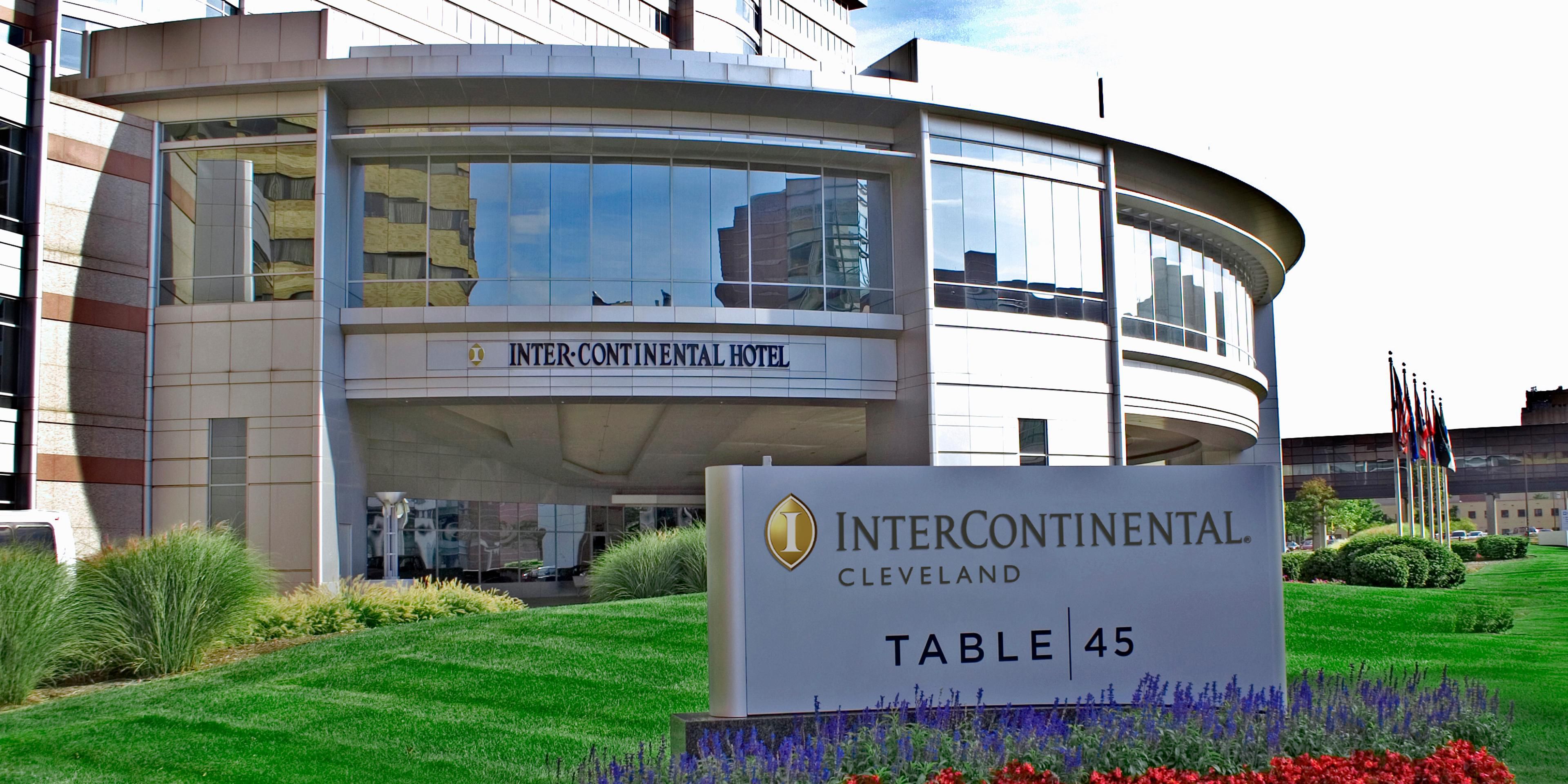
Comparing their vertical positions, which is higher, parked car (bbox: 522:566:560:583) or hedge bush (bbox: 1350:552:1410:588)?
hedge bush (bbox: 1350:552:1410:588)

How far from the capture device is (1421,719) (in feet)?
24.7

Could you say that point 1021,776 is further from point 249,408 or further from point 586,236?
point 249,408

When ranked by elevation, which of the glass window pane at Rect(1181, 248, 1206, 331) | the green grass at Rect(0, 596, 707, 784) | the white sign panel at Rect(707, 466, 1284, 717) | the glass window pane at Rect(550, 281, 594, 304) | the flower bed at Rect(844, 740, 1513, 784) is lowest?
the green grass at Rect(0, 596, 707, 784)

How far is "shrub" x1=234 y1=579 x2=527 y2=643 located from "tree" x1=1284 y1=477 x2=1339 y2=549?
6542 centimetres

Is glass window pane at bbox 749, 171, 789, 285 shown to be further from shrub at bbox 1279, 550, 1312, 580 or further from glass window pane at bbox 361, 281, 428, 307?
shrub at bbox 1279, 550, 1312, 580

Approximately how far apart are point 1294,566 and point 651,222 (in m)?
19.7

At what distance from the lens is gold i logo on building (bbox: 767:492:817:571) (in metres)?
7.15

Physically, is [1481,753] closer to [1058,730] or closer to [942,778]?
[1058,730]

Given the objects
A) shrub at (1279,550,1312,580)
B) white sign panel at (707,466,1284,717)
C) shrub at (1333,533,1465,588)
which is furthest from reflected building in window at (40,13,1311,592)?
white sign panel at (707,466,1284,717)

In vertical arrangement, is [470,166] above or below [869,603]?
above

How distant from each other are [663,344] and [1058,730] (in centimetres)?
1712

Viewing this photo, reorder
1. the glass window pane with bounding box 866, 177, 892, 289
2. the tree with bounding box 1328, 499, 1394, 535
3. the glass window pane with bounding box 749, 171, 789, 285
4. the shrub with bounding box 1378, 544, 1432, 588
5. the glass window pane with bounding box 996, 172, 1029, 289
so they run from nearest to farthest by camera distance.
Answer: the glass window pane with bounding box 749, 171, 789, 285 → the glass window pane with bounding box 996, 172, 1029, 289 → the glass window pane with bounding box 866, 177, 892, 289 → the shrub with bounding box 1378, 544, 1432, 588 → the tree with bounding box 1328, 499, 1394, 535

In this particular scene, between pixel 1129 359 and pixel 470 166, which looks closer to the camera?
pixel 470 166

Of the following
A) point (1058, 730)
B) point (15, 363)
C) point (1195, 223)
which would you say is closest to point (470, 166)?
point (15, 363)
